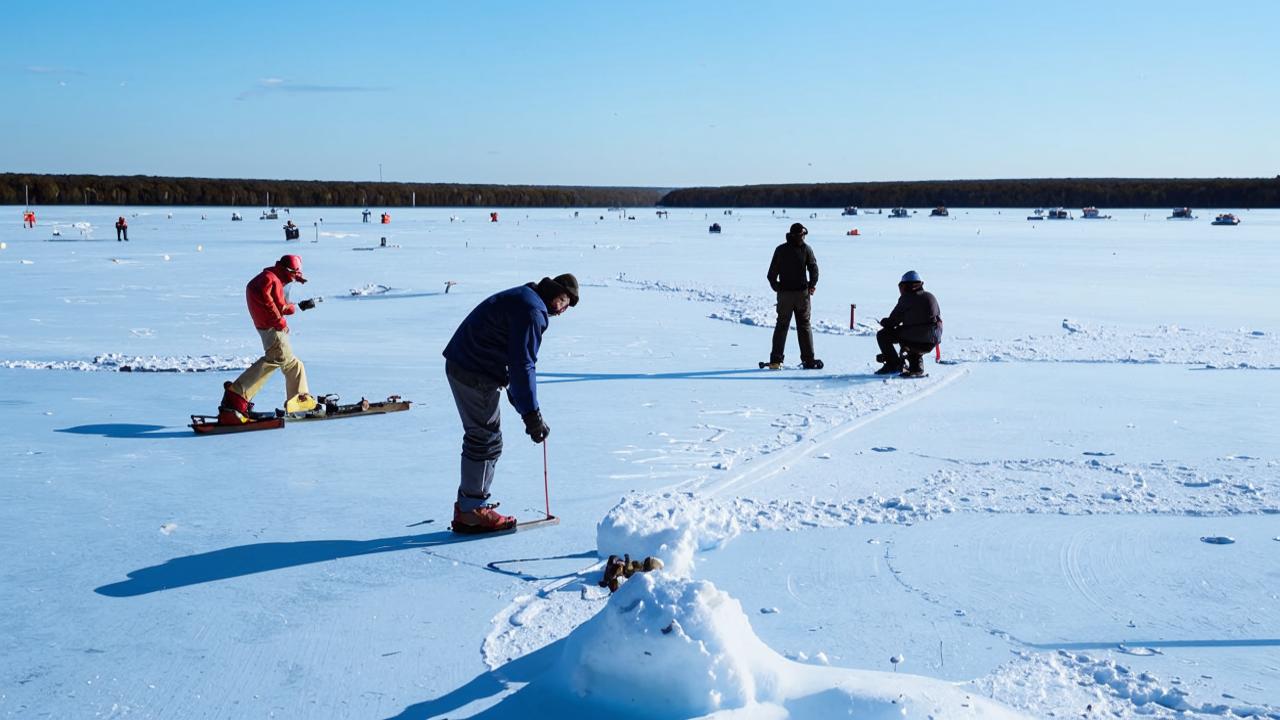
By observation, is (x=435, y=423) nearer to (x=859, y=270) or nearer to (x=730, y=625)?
(x=730, y=625)

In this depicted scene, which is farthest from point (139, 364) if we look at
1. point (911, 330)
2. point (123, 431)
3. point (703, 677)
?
point (703, 677)

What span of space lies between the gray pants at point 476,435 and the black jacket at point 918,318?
21.4ft

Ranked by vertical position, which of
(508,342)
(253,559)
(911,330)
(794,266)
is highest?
(794,266)

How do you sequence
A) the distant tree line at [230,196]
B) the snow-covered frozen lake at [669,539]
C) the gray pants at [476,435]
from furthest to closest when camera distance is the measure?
the distant tree line at [230,196], the gray pants at [476,435], the snow-covered frozen lake at [669,539]

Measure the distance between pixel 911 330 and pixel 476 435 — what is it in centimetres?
673

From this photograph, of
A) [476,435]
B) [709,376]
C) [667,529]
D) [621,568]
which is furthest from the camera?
[709,376]

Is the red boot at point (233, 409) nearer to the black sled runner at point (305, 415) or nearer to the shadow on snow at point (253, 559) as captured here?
the black sled runner at point (305, 415)

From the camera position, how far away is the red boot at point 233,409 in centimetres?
834

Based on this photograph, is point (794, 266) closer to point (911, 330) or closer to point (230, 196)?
point (911, 330)

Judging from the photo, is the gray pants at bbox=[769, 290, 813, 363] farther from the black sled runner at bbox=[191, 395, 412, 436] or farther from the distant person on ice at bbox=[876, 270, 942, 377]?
the black sled runner at bbox=[191, 395, 412, 436]

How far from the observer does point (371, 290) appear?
21172 mm

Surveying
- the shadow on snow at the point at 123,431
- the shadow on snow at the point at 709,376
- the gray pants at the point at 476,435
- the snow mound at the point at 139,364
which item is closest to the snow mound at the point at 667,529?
the gray pants at the point at 476,435

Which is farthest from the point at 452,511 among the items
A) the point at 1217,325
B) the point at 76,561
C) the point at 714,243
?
the point at 714,243

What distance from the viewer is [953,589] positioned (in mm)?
5031
